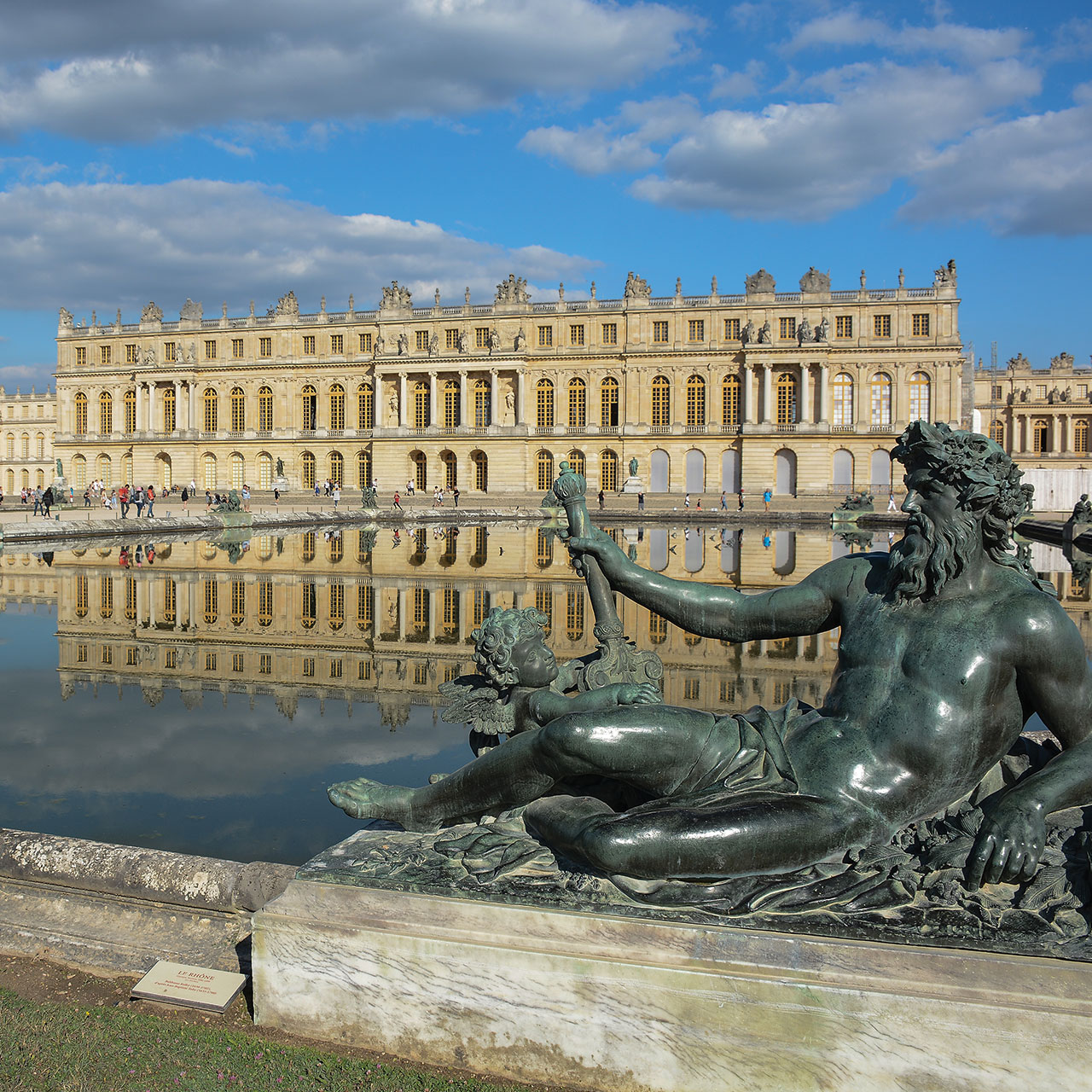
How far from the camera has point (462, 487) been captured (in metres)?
51.8

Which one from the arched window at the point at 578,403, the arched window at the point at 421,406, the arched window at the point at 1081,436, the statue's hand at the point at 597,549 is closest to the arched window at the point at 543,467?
the arched window at the point at 578,403

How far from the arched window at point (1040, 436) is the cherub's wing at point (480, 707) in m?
74.8

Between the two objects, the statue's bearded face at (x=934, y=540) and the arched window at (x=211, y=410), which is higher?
the arched window at (x=211, y=410)

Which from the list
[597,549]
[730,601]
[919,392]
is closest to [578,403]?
[919,392]

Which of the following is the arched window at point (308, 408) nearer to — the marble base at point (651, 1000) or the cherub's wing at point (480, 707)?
the cherub's wing at point (480, 707)

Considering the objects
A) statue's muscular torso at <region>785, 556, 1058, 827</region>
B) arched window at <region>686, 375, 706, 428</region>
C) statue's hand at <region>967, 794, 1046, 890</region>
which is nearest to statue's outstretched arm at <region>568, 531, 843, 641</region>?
statue's muscular torso at <region>785, 556, 1058, 827</region>

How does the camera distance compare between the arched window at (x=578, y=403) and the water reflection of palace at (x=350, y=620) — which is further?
the arched window at (x=578, y=403)

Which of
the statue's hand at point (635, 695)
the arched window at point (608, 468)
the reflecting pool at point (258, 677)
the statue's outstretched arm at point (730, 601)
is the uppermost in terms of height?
the arched window at point (608, 468)

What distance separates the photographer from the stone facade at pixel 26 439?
83188mm

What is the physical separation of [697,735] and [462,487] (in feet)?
163

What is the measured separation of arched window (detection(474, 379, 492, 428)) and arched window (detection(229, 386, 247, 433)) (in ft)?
49.0

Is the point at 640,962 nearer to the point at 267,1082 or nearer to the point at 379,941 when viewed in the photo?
the point at 379,941

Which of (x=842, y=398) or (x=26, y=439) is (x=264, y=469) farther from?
(x=26, y=439)

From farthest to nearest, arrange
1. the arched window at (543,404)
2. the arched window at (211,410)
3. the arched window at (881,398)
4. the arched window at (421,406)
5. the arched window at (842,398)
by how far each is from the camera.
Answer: the arched window at (211,410), the arched window at (421,406), the arched window at (543,404), the arched window at (842,398), the arched window at (881,398)
